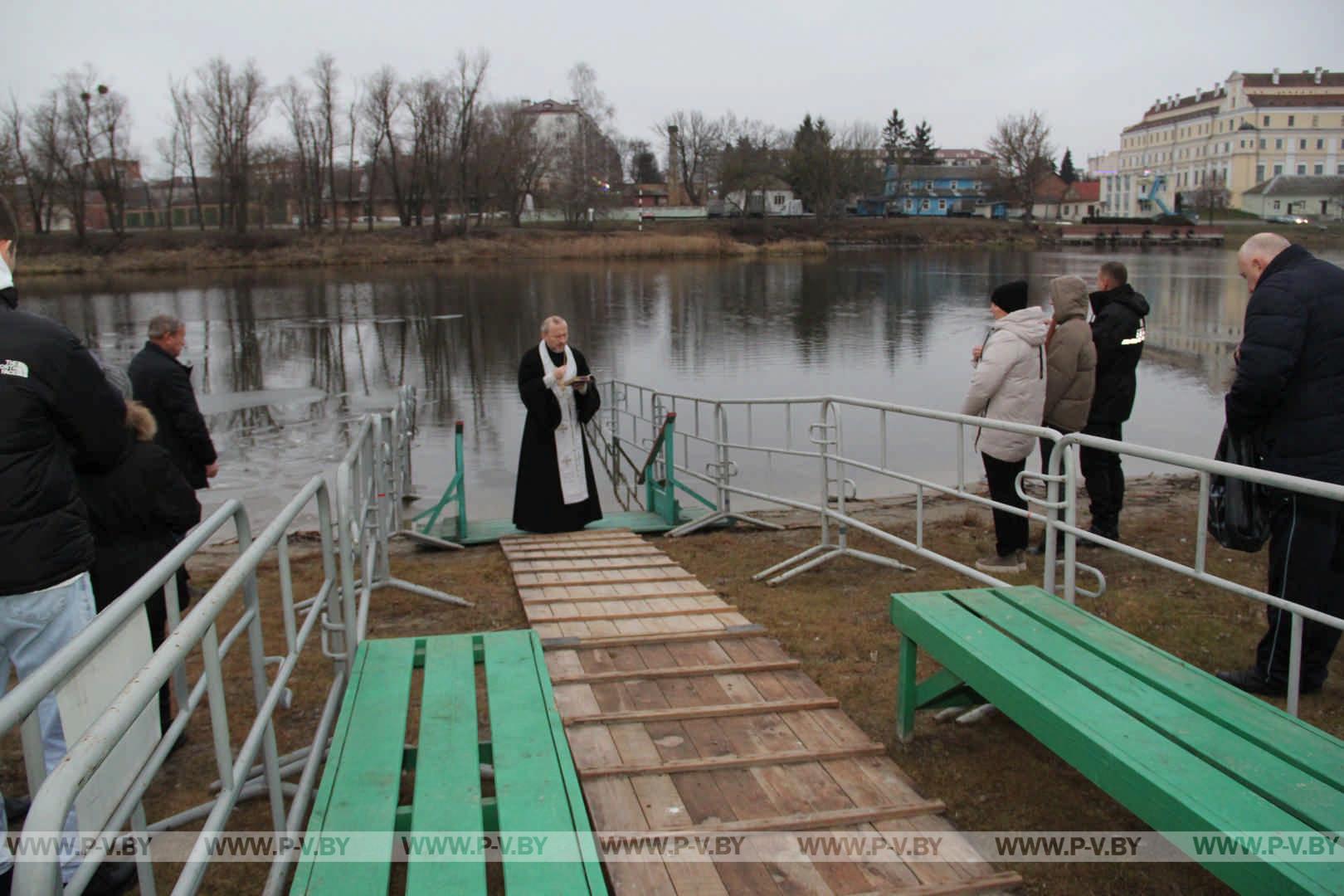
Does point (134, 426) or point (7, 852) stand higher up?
point (134, 426)

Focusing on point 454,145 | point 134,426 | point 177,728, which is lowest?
point 177,728

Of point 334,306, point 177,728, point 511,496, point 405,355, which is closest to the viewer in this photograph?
point 177,728

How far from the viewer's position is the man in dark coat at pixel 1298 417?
13.8ft

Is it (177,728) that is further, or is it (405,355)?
(405,355)

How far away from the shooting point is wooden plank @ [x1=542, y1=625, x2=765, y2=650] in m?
5.17

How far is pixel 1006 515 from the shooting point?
6672 mm

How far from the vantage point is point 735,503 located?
11281 mm

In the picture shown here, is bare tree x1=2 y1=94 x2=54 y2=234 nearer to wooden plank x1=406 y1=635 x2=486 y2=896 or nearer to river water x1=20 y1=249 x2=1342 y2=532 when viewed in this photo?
river water x1=20 y1=249 x2=1342 y2=532

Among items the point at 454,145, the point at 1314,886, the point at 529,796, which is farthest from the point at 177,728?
the point at 454,145

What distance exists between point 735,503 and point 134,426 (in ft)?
25.2

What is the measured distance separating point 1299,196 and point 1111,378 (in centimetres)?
11790

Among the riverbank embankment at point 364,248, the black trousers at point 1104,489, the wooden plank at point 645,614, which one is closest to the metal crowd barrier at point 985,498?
the black trousers at point 1104,489

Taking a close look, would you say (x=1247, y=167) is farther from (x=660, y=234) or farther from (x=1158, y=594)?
(x=1158, y=594)

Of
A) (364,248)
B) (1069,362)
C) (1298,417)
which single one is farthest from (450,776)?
(364,248)
